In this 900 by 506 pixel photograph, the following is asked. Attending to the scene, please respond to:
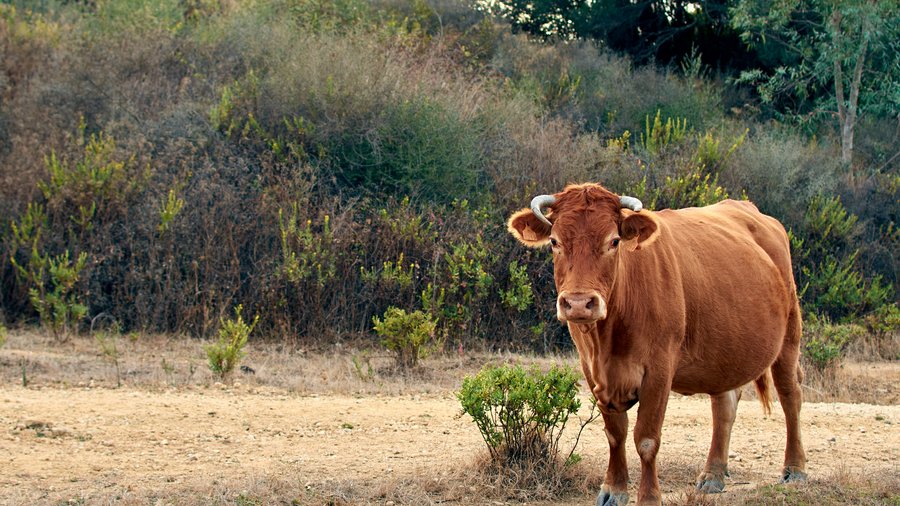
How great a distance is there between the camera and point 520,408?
281 inches

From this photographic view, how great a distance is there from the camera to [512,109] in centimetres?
1938

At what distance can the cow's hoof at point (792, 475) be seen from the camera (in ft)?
23.8

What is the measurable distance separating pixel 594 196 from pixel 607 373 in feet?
3.39

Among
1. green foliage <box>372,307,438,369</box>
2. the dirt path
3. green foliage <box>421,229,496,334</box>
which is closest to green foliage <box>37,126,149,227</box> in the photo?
green foliage <box>421,229,496,334</box>

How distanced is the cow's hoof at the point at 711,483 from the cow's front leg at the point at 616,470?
99 centimetres

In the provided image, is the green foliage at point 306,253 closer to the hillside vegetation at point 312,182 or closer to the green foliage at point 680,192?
the hillside vegetation at point 312,182

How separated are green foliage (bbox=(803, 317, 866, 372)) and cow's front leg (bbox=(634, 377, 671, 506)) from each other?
718 centimetres

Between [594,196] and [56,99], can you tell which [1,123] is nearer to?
[56,99]

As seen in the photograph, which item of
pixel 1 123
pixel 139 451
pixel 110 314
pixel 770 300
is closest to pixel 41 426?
pixel 139 451

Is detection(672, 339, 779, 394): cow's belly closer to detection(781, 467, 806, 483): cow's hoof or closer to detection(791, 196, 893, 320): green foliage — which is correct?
detection(781, 467, 806, 483): cow's hoof

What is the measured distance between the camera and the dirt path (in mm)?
7078

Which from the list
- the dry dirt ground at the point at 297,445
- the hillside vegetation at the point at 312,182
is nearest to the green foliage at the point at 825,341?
the hillside vegetation at the point at 312,182

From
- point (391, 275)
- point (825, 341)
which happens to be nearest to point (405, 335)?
point (391, 275)

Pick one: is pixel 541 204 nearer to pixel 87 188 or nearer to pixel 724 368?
pixel 724 368
